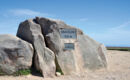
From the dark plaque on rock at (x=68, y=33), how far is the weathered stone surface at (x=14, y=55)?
2.24m

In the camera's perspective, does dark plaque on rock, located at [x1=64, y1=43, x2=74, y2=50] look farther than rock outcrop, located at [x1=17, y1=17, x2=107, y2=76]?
Yes

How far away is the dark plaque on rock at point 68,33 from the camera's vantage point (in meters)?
10.5

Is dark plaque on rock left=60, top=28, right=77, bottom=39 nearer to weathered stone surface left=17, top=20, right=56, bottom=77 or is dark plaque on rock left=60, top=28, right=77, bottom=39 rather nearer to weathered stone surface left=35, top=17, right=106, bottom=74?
weathered stone surface left=35, top=17, right=106, bottom=74

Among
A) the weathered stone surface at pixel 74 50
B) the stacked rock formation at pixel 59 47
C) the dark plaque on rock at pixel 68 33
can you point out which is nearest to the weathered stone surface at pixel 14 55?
the stacked rock formation at pixel 59 47

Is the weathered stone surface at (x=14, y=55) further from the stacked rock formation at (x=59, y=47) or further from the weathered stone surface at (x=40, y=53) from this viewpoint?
the stacked rock formation at (x=59, y=47)

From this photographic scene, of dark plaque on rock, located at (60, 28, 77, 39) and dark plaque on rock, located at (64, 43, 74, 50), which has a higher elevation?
dark plaque on rock, located at (60, 28, 77, 39)

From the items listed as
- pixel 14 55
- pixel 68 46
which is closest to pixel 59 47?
pixel 68 46

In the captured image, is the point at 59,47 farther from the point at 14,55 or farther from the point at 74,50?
the point at 14,55

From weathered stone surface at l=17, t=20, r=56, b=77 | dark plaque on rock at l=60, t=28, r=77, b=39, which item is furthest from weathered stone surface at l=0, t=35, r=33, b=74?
dark plaque on rock at l=60, t=28, r=77, b=39

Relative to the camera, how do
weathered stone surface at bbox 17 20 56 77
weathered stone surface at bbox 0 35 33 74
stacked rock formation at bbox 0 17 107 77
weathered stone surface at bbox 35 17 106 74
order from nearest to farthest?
weathered stone surface at bbox 0 35 33 74
weathered stone surface at bbox 17 20 56 77
stacked rock formation at bbox 0 17 107 77
weathered stone surface at bbox 35 17 106 74

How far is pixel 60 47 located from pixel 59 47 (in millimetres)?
97

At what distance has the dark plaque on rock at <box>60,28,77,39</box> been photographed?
1055 cm

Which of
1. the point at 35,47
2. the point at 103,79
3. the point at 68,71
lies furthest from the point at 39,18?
the point at 103,79

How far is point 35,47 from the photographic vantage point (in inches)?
374
